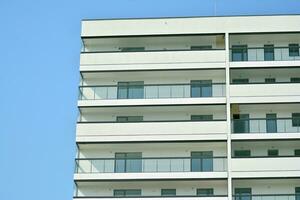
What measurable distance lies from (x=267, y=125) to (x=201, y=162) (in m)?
5.56

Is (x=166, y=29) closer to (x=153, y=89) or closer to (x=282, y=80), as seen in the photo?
(x=153, y=89)

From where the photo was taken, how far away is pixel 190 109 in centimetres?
5972

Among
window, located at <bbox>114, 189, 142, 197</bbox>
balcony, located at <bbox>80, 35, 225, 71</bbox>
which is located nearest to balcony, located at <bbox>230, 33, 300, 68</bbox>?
balcony, located at <bbox>80, 35, 225, 71</bbox>

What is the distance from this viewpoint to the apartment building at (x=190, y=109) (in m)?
56.8

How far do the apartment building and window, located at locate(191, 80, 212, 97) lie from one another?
84mm

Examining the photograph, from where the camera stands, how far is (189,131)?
57.9 m

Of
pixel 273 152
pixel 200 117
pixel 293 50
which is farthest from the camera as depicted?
pixel 293 50

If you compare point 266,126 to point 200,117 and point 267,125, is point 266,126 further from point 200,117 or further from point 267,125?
point 200,117

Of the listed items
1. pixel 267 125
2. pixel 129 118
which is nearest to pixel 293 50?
pixel 267 125

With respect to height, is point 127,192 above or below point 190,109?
below

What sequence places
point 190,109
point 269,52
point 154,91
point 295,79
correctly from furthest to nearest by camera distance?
point 269,52 → point 295,79 → point 154,91 → point 190,109

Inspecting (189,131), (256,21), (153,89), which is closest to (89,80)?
(153,89)

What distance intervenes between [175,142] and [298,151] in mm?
Result: 8939

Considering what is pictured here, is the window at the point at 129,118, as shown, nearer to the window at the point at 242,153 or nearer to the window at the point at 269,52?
the window at the point at 242,153
